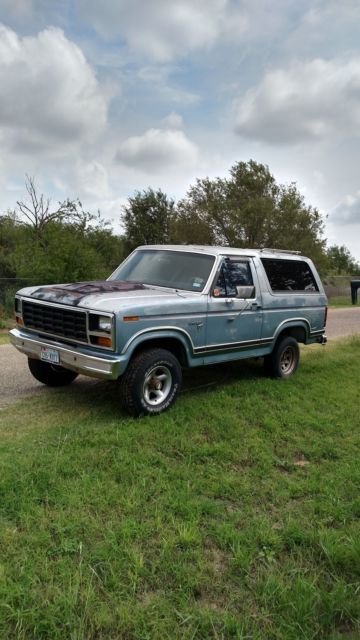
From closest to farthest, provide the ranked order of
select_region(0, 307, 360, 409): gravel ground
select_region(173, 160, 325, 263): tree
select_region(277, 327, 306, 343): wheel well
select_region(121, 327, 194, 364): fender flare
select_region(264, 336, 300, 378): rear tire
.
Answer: select_region(121, 327, 194, 364): fender flare, select_region(0, 307, 360, 409): gravel ground, select_region(264, 336, 300, 378): rear tire, select_region(277, 327, 306, 343): wheel well, select_region(173, 160, 325, 263): tree

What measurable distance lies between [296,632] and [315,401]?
4.03m

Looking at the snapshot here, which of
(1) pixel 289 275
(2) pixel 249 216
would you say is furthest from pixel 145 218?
(1) pixel 289 275

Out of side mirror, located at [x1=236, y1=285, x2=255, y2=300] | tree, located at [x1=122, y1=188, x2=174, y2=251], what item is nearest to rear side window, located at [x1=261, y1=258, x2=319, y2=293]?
side mirror, located at [x1=236, y1=285, x2=255, y2=300]

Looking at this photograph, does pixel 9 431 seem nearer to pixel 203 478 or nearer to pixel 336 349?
pixel 203 478

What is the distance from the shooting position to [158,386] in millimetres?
5133

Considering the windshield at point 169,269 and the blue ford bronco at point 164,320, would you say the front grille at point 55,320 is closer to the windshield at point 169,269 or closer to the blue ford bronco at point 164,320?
the blue ford bronco at point 164,320

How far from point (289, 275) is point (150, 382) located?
325 centimetres

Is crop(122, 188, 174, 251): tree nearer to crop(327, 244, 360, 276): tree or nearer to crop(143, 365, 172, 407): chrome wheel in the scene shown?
crop(327, 244, 360, 276): tree

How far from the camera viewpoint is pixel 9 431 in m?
4.60

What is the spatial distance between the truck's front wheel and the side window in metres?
1.17

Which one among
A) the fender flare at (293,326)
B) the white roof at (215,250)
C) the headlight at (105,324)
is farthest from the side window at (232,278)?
the headlight at (105,324)

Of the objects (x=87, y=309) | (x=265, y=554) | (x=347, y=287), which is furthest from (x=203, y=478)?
(x=347, y=287)

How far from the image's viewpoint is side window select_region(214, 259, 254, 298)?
5.87m

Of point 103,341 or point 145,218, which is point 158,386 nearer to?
point 103,341
